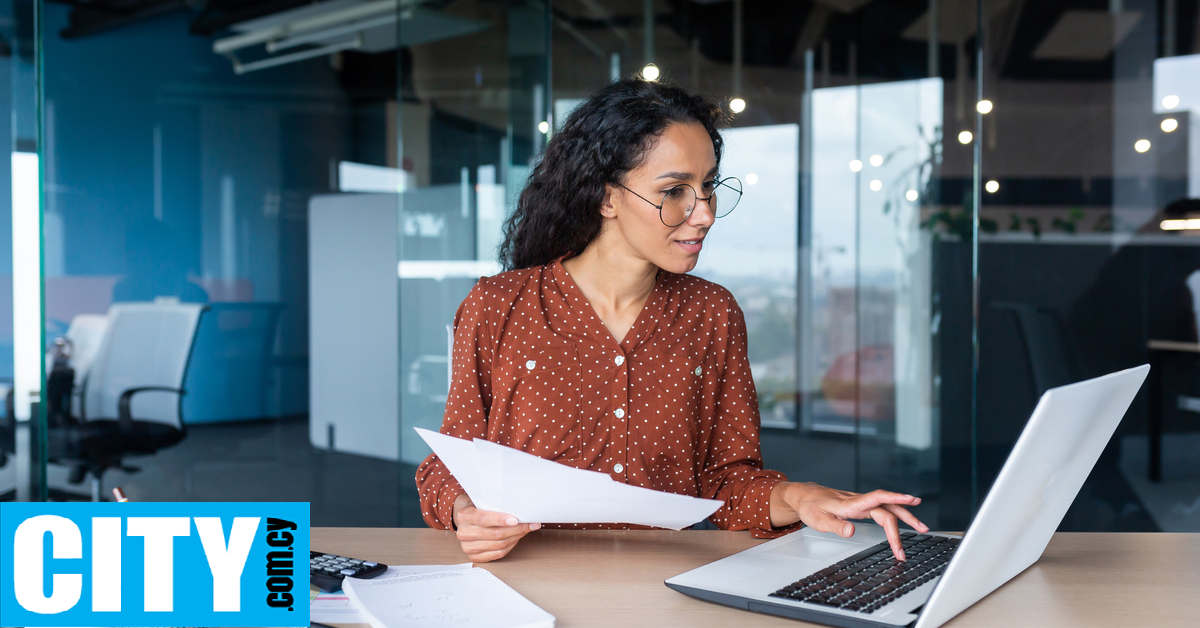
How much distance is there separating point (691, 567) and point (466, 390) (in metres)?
0.57

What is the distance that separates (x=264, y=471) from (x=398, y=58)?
192 centimetres

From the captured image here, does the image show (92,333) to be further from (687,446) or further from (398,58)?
(687,446)

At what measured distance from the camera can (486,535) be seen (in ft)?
3.51

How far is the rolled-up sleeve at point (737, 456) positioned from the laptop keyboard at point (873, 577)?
0.24 meters

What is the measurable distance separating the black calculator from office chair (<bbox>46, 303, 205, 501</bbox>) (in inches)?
110

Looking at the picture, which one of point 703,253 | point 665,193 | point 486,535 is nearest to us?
point 486,535

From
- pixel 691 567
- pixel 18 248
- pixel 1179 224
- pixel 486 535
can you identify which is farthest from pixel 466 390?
pixel 1179 224

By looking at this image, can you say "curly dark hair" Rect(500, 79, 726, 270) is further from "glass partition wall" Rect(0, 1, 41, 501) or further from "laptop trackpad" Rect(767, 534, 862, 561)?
"glass partition wall" Rect(0, 1, 41, 501)

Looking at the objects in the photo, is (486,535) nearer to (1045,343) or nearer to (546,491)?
(546,491)

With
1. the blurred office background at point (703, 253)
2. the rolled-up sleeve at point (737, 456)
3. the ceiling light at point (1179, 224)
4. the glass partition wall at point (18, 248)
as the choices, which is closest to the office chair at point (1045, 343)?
the blurred office background at point (703, 253)

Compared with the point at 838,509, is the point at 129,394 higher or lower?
lower

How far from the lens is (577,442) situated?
4.95 ft

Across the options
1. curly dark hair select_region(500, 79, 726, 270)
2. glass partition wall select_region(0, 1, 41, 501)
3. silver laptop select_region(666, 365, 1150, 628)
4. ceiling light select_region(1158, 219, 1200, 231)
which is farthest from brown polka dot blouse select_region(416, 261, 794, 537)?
ceiling light select_region(1158, 219, 1200, 231)

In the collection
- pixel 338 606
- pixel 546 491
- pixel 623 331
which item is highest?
pixel 623 331
